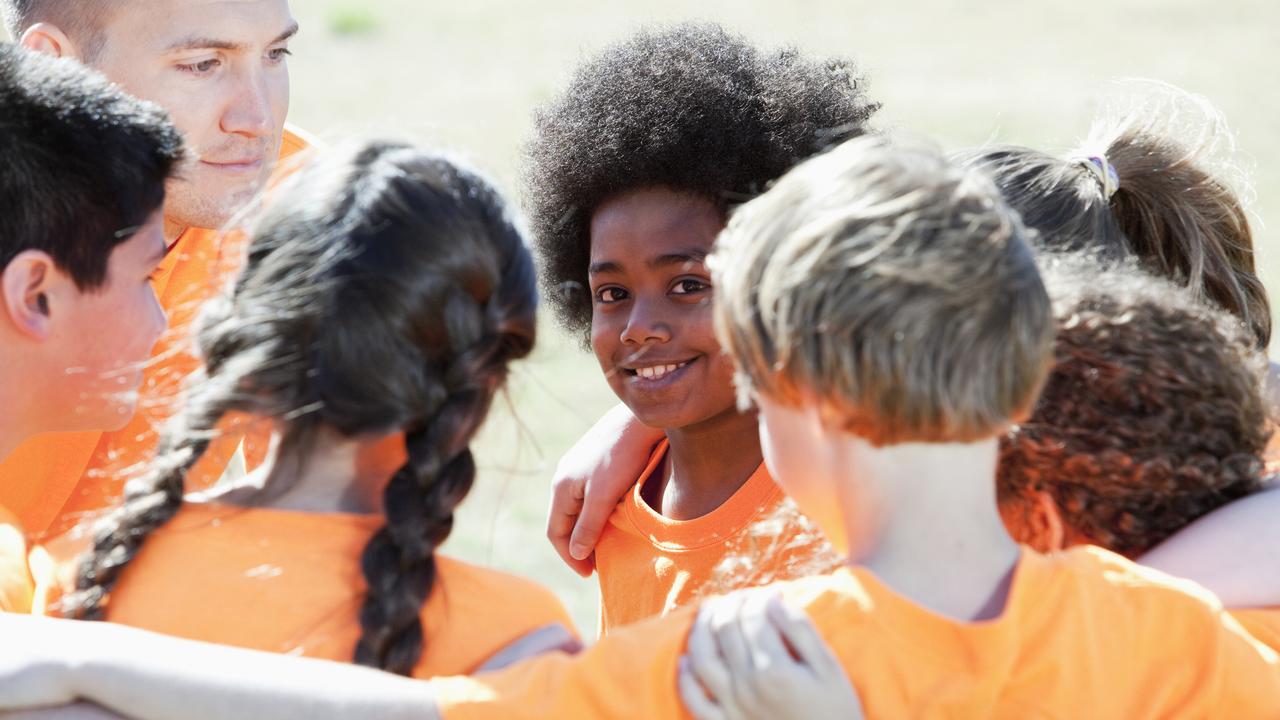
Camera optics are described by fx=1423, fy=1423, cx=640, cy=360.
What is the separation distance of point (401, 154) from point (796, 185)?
0.50 m

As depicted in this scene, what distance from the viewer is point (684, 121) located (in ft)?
10.0

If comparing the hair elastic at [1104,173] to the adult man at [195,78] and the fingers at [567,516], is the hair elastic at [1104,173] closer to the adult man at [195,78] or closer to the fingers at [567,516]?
the fingers at [567,516]

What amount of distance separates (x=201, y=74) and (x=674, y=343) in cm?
154

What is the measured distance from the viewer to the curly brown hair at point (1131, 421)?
1.92 m

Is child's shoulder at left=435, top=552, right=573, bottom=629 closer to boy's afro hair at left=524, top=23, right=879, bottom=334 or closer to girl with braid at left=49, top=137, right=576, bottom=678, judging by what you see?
girl with braid at left=49, top=137, right=576, bottom=678

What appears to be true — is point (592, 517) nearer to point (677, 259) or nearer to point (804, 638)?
point (677, 259)

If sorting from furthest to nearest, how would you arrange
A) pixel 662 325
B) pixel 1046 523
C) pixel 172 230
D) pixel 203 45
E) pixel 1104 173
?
pixel 172 230 < pixel 203 45 < pixel 662 325 < pixel 1104 173 < pixel 1046 523

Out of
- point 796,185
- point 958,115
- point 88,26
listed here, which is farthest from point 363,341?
point 958,115

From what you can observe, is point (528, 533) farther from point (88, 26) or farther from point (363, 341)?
point (363, 341)

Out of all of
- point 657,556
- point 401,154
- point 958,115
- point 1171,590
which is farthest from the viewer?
point 958,115

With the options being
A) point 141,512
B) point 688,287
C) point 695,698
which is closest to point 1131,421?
point 695,698

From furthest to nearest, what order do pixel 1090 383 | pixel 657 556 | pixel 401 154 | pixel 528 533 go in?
1. pixel 528 533
2. pixel 657 556
3. pixel 1090 383
4. pixel 401 154

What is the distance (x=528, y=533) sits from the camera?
6.34m

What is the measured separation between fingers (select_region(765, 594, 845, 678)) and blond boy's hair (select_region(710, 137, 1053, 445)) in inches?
8.7
